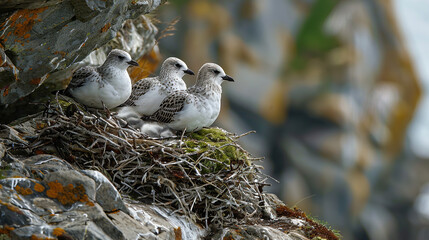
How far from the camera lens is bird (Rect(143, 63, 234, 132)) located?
21.1 feet

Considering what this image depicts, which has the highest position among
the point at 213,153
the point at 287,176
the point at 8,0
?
the point at 8,0

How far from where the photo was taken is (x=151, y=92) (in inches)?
278

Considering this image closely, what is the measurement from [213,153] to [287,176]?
1686 centimetres

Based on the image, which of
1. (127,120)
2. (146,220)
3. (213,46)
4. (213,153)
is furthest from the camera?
(213,46)

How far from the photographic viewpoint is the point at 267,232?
5.52 meters

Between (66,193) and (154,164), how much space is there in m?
1.45

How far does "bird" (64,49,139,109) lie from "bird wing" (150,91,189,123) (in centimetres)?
47

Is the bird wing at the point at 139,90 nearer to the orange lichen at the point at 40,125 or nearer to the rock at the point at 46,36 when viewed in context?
the orange lichen at the point at 40,125

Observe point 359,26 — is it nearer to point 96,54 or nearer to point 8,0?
point 96,54

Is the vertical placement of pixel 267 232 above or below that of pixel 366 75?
below

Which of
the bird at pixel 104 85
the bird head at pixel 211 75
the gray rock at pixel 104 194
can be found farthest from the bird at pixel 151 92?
the gray rock at pixel 104 194

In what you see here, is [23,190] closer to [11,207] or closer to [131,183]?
[11,207]

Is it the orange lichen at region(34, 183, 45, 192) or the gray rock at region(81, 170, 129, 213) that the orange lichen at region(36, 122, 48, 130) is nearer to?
the gray rock at region(81, 170, 129, 213)

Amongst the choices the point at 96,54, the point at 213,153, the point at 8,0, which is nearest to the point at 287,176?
the point at 96,54
